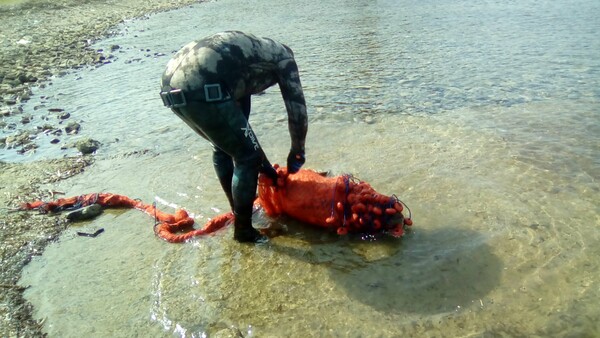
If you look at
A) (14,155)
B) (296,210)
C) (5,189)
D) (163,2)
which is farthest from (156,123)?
(163,2)

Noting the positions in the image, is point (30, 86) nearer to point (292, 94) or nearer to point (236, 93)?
point (236, 93)

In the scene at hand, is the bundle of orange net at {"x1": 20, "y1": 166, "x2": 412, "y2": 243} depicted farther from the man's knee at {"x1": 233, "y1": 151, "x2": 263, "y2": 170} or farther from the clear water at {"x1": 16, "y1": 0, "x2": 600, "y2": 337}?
the man's knee at {"x1": 233, "y1": 151, "x2": 263, "y2": 170}

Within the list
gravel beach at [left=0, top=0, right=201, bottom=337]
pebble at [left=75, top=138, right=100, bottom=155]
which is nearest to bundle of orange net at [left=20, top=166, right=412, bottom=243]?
gravel beach at [left=0, top=0, right=201, bottom=337]

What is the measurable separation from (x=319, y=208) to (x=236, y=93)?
128 centimetres

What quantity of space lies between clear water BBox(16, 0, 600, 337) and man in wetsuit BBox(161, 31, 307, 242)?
2.14 feet

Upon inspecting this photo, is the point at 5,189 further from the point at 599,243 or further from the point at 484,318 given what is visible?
the point at 599,243

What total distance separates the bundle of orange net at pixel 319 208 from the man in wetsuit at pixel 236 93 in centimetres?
21

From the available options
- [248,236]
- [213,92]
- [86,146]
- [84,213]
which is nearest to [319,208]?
[248,236]

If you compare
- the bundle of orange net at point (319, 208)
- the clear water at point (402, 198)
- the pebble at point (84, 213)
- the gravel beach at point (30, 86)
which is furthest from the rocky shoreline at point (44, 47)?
the bundle of orange net at point (319, 208)

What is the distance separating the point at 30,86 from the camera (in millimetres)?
11438

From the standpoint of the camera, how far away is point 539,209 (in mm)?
4492

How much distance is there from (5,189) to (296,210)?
3857 millimetres

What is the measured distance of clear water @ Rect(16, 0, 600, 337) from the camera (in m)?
3.42

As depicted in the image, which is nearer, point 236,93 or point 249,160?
point 236,93
